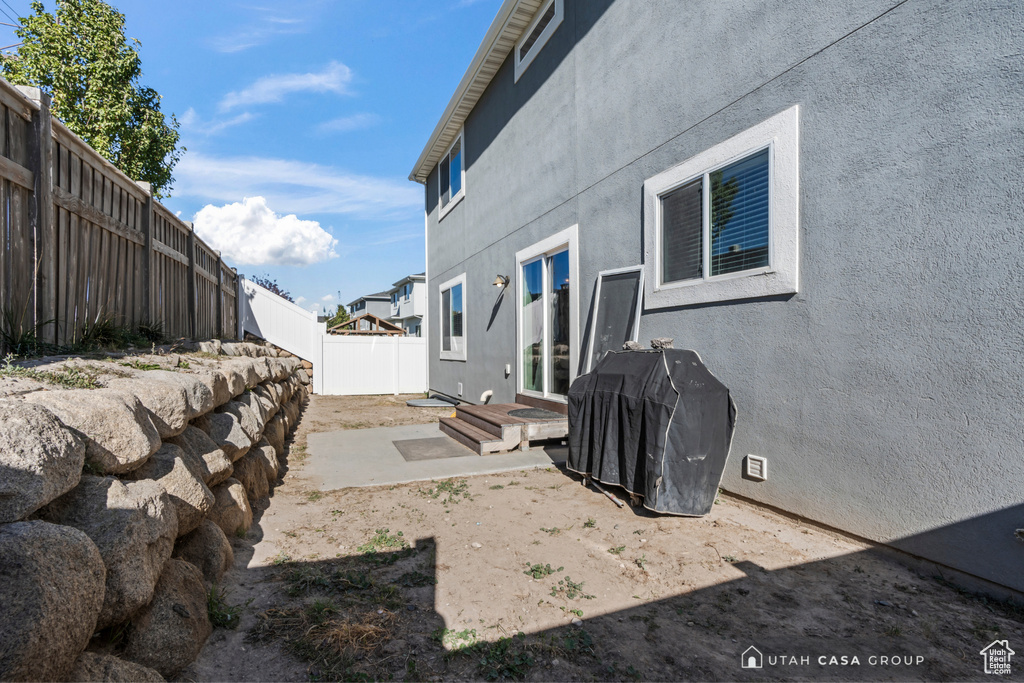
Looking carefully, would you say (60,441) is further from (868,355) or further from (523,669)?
(868,355)

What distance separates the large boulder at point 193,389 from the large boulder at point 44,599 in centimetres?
166

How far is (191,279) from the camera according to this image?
7.65 m

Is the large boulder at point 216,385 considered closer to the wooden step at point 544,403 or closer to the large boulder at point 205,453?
the large boulder at point 205,453

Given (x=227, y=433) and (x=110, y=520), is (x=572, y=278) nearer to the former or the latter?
(x=227, y=433)

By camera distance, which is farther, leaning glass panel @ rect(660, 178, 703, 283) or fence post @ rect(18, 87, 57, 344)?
leaning glass panel @ rect(660, 178, 703, 283)

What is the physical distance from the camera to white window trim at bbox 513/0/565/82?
6.63m

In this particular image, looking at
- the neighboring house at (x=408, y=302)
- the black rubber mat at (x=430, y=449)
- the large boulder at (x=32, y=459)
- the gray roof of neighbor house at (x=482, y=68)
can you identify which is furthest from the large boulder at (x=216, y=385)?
the neighboring house at (x=408, y=302)

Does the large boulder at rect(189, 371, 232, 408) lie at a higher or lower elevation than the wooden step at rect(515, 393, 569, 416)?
higher

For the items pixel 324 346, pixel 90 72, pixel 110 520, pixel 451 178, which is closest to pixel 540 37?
pixel 451 178

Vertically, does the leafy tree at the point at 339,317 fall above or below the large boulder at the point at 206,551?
above

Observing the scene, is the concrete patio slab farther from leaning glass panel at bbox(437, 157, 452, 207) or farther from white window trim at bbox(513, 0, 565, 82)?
leaning glass panel at bbox(437, 157, 452, 207)

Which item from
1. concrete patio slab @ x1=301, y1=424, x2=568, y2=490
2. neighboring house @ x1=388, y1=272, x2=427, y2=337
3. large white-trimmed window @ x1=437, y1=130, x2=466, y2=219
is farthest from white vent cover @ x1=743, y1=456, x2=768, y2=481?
neighboring house @ x1=388, y1=272, x2=427, y2=337

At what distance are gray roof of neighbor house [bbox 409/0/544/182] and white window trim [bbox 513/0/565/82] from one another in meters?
0.09

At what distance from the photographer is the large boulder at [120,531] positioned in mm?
1624
